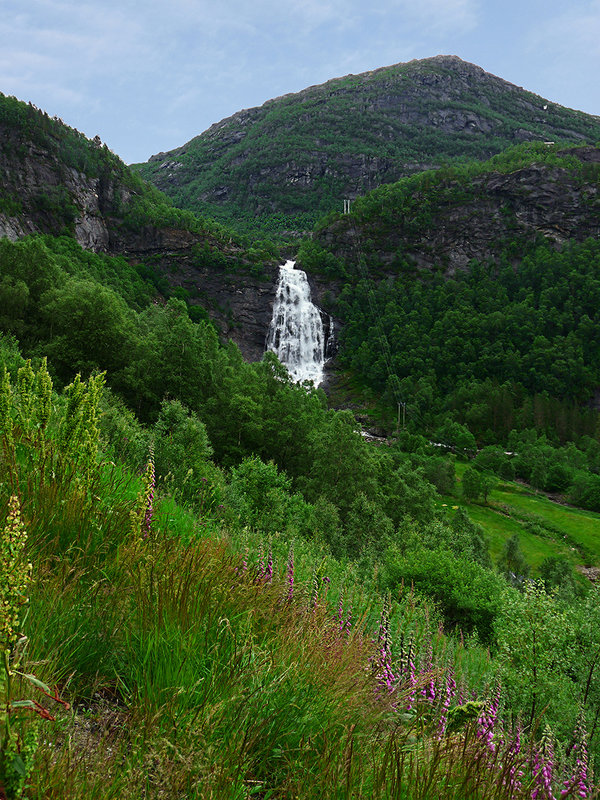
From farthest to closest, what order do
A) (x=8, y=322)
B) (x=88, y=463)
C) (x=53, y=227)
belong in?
(x=53, y=227) → (x=8, y=322) → (x=88, y=463)

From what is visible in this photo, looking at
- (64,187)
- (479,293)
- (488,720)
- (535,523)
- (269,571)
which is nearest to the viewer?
(488,720)

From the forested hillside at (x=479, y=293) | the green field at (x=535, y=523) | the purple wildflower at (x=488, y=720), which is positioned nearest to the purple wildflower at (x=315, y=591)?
the purple wildflower at (x=488, y=720)

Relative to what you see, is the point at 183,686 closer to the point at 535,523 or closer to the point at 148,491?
the point at 148,491

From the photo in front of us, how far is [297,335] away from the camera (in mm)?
129000

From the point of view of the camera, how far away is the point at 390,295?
169750 millimetres

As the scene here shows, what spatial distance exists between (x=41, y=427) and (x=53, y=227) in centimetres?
13471

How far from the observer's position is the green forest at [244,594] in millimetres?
1988

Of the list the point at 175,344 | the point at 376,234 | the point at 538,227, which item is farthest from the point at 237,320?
the point at 538,227

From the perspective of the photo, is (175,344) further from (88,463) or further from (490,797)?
(490,797)

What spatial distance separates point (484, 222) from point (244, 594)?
202172 millimetres

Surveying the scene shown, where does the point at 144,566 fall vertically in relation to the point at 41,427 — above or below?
below

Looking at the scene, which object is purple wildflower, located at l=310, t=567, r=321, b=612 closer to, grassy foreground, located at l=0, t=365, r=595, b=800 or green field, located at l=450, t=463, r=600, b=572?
grassy foreground, located at l=0, t=365, r=595, b=800

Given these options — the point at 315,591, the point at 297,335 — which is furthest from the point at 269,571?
the point at 297,335

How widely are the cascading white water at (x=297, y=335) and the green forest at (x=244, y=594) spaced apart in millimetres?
44526
